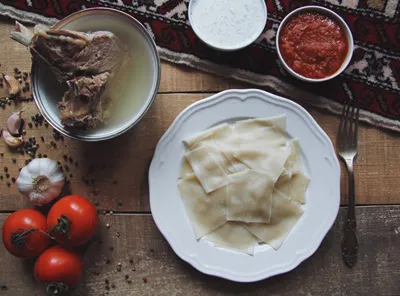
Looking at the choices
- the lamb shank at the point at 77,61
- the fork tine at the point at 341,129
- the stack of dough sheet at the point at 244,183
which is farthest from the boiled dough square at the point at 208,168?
the fork tine at the point at 341,129

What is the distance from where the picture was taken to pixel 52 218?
5.77 feet

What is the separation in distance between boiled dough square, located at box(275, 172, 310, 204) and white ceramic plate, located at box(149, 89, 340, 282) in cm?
3

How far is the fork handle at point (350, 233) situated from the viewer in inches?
73.9

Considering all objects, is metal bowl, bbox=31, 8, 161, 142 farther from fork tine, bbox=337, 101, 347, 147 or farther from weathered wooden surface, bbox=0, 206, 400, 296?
fork tine, bbox=337, 101, 347, 147

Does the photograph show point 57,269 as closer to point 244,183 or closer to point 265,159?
point 244,183

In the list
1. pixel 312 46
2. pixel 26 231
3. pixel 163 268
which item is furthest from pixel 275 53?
pixel 26 231

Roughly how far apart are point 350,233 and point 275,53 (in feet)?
2.84

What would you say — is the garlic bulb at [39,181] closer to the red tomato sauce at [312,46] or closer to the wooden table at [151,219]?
the wooden table at [151,219]

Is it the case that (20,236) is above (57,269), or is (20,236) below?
above

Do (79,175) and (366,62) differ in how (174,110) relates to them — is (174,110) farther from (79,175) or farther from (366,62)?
(366,62)

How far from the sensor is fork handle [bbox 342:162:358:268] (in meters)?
1.88

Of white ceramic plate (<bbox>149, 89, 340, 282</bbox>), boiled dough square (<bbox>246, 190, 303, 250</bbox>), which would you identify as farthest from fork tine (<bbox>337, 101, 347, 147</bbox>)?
boiled dough square (<bbox>246, 190, 303, 250</bbox>)

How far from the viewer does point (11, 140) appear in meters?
1.91

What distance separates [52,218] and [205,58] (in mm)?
950
